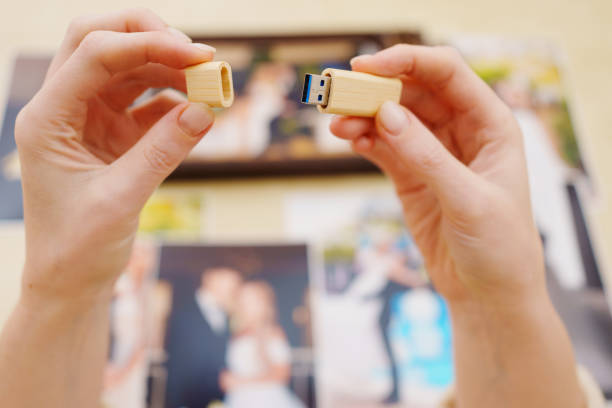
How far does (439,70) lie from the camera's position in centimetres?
54

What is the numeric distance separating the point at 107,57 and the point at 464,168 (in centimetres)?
43

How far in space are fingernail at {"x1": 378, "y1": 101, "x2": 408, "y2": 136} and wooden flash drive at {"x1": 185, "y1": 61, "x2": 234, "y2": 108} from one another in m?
0.19

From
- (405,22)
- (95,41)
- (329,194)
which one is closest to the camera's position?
(95,41)

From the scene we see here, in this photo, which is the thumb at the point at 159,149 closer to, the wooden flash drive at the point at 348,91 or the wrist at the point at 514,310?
the wooden flash drive at the point at 348,91

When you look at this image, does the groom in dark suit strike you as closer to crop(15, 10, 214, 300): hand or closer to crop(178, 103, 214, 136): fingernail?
crop(15, 10, 214, 300): hand

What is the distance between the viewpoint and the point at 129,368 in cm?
77

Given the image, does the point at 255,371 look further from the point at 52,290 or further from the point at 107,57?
the point at 107,57

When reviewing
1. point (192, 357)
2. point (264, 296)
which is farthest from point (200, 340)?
point (264, 296)

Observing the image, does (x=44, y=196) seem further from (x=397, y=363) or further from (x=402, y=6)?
(x=402, y=6)

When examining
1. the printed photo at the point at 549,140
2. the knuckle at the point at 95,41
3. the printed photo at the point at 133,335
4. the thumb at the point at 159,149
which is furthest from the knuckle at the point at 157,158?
the printed photo at the point at 549,140

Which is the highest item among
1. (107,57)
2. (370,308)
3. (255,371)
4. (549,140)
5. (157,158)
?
(549,140)

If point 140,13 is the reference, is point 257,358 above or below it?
below

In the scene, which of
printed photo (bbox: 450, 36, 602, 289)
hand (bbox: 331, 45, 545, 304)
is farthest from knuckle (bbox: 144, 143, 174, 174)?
printed photo (bbox: 450, 36, 602, 289)

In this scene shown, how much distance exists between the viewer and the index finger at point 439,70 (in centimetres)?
51
